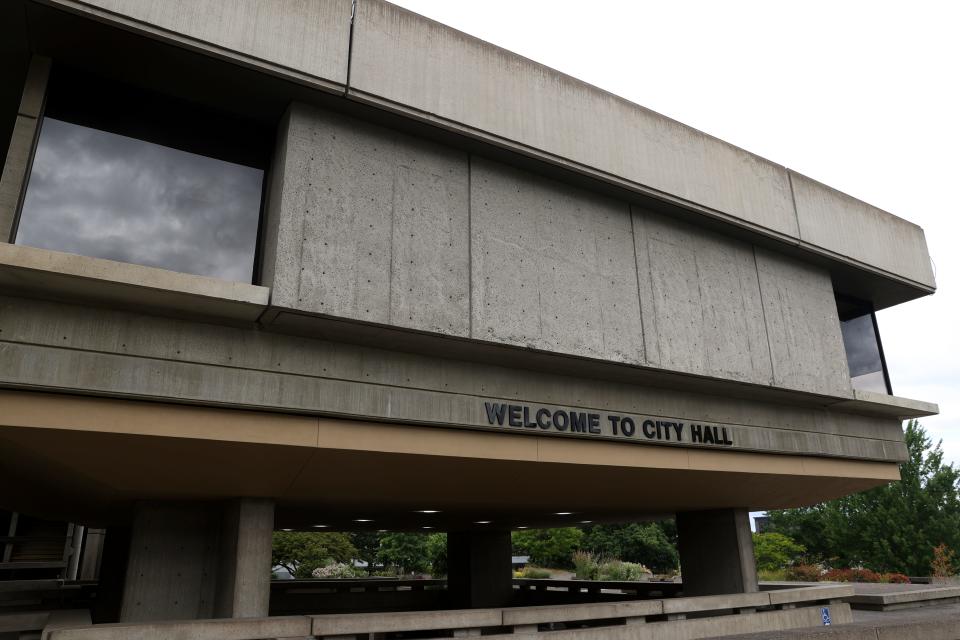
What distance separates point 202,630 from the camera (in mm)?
7273

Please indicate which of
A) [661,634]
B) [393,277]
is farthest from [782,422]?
[393,277]

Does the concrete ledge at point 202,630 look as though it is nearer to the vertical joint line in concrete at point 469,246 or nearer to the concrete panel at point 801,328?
the vertical joint line in concrete at point 469,246

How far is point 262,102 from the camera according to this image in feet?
30.2

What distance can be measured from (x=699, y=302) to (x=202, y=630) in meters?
9.35

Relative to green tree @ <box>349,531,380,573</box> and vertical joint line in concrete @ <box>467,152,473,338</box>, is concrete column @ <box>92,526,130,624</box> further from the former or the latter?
green tree @ <box>349,531,380,573</box>

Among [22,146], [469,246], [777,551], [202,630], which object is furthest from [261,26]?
[777,551]

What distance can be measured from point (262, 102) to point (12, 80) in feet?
12.0

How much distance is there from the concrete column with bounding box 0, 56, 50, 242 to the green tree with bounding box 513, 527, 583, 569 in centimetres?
4411

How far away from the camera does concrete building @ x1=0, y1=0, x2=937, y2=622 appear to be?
25.6 feet

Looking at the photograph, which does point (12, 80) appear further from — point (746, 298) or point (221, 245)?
point (746, 298)

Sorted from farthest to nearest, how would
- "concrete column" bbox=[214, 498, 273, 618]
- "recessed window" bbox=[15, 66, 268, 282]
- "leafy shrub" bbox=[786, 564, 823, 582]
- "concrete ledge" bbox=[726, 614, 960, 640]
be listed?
"leafy shrub" bbox=[786, 564, 823, 582] → "concrete column" bbox=[214, 498, 273, 618] → "recessed window" bbox=[15, 66, 268, 282] → "concrete ledge" bbox=[726, 614, 960, 640]

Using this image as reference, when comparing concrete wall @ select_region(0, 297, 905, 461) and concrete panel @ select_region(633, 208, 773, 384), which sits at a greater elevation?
concrete panel @ select_region(633, 208, 773, 384)

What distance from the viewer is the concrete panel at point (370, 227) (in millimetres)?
8508

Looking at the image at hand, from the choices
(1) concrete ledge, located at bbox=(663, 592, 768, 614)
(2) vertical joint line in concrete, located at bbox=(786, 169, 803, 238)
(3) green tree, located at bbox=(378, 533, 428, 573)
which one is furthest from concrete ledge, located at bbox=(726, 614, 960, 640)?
(3) green tree, located at bbox=(378, 533, 428, 573)
